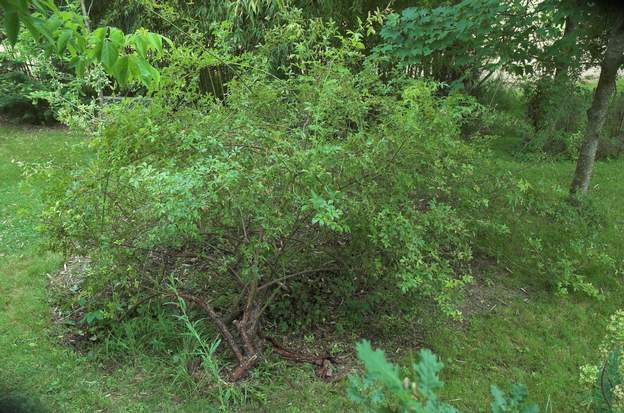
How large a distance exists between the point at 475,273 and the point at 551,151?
12.1ft

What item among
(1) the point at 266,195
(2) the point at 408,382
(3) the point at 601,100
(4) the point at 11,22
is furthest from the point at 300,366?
(3) the point at 601,100

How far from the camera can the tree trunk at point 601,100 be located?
4.52m

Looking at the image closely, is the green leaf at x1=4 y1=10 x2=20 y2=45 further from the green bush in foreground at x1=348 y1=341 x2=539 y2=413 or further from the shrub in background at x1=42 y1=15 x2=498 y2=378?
the green bush in foreground at x1=348 y1=341 x2=539 y2=413

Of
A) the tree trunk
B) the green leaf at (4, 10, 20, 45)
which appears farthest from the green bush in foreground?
the tree trunk

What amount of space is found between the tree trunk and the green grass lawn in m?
1.20

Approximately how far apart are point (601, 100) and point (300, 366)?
12.5ft

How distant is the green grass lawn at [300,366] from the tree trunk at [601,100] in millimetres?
1202

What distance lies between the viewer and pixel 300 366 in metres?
3.24

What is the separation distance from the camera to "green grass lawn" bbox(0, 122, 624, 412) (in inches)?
115

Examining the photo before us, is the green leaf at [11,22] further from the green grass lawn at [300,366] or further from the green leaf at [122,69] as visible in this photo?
the green grass lawn at [300,366]

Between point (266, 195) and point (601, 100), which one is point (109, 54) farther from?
point (601, 100)

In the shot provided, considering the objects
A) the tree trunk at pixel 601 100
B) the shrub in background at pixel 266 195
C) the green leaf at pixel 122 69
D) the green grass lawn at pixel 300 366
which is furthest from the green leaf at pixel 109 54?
the tree trunk at pixel 601 100

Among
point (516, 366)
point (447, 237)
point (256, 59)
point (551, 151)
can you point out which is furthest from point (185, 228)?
point (551, 151)

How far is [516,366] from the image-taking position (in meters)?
3.39
